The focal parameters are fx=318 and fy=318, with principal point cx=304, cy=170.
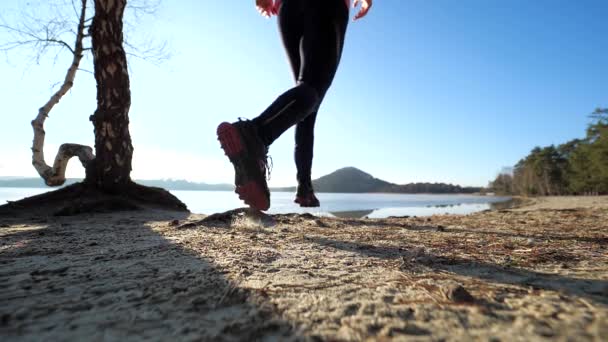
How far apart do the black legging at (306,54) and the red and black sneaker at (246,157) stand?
69mm

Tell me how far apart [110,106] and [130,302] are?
194 inches

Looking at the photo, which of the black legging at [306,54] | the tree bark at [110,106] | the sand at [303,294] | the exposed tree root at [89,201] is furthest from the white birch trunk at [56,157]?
the sand at [303,294]

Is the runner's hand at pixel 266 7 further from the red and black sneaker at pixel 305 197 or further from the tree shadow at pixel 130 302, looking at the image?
the tree shadow at pixel 130 302

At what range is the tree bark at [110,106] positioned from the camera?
466 centimetres

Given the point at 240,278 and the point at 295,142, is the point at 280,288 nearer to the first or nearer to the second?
the point at 240,278

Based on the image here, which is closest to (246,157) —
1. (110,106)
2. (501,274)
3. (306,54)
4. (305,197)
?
(306,54)

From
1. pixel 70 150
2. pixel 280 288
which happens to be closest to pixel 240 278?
pixel 280 288

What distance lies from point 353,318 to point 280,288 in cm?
22

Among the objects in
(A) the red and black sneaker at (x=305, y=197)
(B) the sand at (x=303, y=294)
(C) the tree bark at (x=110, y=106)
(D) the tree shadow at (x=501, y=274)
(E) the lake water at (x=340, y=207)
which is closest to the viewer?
(B) the sand at (x=303, y=294)

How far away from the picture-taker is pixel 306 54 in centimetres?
167

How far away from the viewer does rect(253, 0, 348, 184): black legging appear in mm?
1518

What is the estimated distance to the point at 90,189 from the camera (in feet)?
15.1

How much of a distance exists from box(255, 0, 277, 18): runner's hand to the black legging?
0.48 meters

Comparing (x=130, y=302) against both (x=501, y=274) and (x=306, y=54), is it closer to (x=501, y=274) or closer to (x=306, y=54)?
(x=501, y=274)
